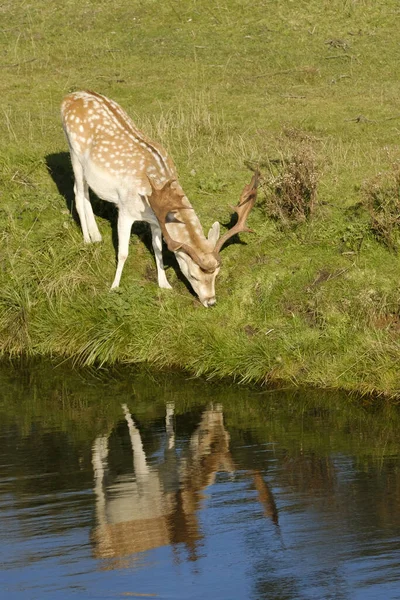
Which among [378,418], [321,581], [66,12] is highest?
[66,12]

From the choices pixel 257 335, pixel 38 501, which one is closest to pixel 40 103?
pixel 257 335

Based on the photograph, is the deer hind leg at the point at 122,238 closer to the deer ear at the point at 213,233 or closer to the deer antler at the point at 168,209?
the deer antler at the point at 168,209

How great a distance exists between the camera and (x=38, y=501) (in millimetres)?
8898

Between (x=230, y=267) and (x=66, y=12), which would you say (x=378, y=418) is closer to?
(x=230, y=267)

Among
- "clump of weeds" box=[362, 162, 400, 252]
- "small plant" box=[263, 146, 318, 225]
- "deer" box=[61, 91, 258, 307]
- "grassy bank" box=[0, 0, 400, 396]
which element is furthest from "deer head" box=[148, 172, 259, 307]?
"clump of weeds" box=[362, 162, 400, 252]

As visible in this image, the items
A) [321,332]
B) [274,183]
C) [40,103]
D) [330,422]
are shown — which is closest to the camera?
[330,422]

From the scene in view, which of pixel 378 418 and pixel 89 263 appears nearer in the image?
pixel 378 418

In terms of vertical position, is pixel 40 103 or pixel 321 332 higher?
pixel 40 103

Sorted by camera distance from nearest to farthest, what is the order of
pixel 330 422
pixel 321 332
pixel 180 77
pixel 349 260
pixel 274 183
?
pixel 330 422, pixel 321 332, pixel 349 260, pixel 274 183, pixel 180 77

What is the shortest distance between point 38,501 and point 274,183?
21.8ft

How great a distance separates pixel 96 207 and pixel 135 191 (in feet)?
5.34

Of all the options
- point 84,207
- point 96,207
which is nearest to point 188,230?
point 84,207

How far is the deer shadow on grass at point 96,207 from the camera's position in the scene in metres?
14.1

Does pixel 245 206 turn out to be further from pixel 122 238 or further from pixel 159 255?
pixel 122 238
